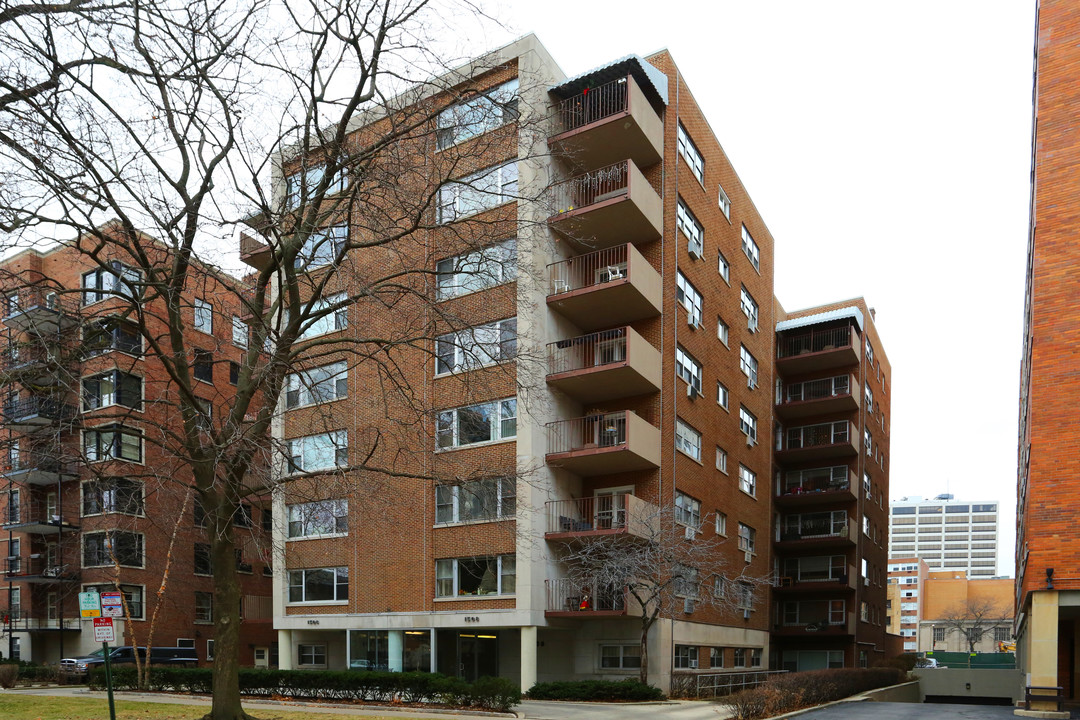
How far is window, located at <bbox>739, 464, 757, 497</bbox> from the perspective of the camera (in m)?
38.2

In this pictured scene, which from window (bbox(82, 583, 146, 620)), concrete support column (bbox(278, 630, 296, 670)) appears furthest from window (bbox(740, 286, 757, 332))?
window (bbox(82, 583, 146, 620))

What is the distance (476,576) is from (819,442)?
2805 centimetres

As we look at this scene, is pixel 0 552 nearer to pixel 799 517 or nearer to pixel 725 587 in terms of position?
pixel 725 587

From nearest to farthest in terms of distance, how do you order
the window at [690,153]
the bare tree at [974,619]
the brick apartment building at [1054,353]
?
the brick apartment building at [1054,353] < the window at [690,153] < the bare tree at [974,619]

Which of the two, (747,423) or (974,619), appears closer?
(747,423)

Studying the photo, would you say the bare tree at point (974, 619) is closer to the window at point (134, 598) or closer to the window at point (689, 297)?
the window at point (689, 297)

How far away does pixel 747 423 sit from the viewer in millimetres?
39719

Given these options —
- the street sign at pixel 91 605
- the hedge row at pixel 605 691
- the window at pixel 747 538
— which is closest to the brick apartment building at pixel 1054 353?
the hedge row at pixel 605 691

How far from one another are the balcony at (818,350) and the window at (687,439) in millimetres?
16742

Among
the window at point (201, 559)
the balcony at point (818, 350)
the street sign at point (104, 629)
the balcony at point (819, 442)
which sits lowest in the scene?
the window at point (201, 559)

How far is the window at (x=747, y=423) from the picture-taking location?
3864 centimetres

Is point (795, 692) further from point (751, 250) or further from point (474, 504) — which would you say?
point (751, 250)

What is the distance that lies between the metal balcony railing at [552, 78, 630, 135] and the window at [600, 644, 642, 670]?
16435 mm

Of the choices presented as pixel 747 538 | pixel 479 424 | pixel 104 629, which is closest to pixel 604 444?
pixel 479 424
